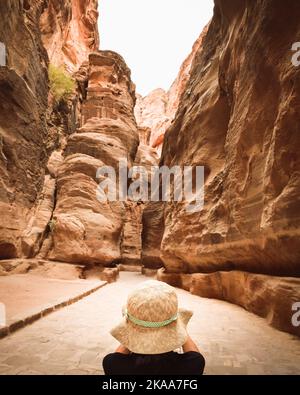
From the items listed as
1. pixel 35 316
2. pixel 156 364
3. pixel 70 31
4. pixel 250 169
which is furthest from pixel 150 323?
pixel 70 31

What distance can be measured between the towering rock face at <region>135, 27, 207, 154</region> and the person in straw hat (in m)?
48.4

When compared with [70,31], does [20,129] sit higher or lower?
lower

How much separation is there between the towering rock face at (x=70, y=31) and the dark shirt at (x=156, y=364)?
21.9 m

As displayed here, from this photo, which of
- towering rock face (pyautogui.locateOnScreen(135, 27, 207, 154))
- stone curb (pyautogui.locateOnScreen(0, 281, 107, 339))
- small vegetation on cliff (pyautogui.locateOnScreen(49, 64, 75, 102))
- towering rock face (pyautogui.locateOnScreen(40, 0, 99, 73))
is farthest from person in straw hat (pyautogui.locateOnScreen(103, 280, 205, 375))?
towering rock face (pyautogui.locateOnScreen(135, 27, 207, 154))

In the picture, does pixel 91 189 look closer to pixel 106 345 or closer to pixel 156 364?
pixel 106 345

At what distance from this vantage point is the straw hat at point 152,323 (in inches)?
60.8

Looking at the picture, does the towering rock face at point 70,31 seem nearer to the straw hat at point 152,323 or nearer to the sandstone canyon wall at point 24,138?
the sandstone canyon wall at point 24,138

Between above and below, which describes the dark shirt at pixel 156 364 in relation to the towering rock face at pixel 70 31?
below

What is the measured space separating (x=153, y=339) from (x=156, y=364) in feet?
0.58

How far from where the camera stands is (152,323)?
1568 mm

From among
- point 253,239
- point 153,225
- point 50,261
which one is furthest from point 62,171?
point 253,239

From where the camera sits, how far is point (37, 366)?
267 centimetres

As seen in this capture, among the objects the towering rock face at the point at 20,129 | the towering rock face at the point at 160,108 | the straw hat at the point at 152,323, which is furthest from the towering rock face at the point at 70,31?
the straw hat at the point at 152,323

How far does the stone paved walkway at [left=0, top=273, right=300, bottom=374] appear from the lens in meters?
2.70
